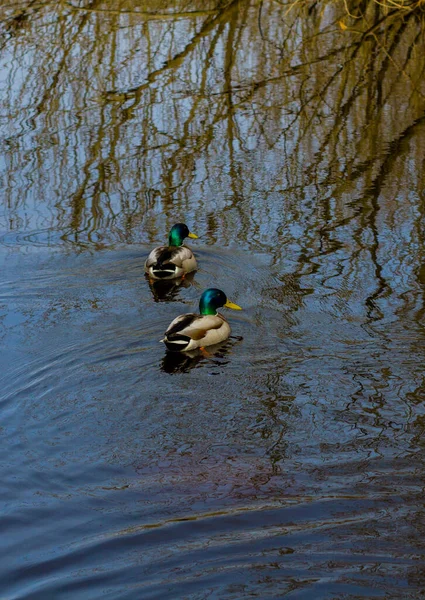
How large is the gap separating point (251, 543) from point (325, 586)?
52 cm

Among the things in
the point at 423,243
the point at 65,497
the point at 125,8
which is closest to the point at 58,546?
the point at 65,497

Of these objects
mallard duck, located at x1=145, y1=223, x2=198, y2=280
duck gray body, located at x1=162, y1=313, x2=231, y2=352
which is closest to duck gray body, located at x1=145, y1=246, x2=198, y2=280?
mallard duck, located at x1=145, y1=223, x2=198, y2=280

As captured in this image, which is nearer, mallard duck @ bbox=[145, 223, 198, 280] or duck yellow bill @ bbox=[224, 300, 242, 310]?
duck yellow bill @ bbox=[224, 300, 242, 310]

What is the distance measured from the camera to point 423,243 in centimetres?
864

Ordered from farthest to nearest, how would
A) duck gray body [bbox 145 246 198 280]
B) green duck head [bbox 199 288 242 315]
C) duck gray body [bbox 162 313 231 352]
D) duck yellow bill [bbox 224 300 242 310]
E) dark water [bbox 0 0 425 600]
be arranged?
duck gray body [bbox 145 246 198 280]
duck yellow bill [bbox 224 300 242 310]
green duck head [bbox 199 288 242 315]
duck gray body [bbox 162 313 231 352]
dark water [bbox 0 0 425 600]

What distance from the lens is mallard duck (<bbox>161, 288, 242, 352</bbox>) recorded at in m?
7.12

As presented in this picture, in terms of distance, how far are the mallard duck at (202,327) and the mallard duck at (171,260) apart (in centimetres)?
69

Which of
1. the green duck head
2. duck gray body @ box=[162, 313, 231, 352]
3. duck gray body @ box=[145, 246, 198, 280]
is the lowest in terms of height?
duck gray body @ box=[162, 313, 231, 352]

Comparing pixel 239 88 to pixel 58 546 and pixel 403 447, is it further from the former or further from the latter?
pixel 58 546

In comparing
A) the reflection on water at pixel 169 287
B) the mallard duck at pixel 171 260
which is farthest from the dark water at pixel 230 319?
the mallard duck at pixel 171 260

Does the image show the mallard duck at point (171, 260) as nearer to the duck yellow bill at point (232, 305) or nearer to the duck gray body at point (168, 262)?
the duck gray body at point (168, 262)

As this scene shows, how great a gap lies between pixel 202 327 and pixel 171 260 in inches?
46.0

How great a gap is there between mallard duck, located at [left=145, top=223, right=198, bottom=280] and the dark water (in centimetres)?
15

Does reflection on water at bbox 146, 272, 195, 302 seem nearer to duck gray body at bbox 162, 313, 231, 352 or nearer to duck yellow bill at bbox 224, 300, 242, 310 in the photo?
duck yellow bill at bbox 224, 300, 242, 310
